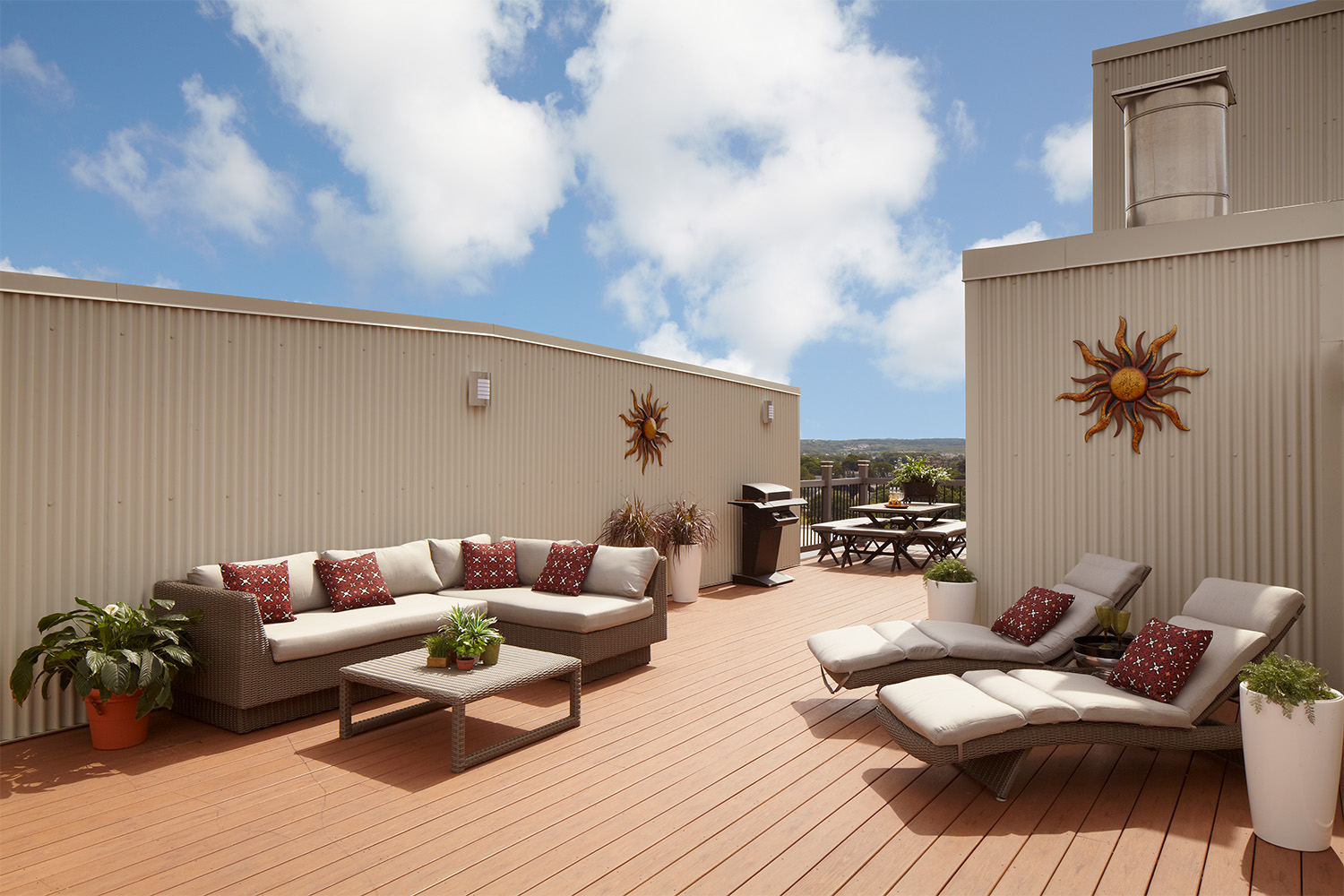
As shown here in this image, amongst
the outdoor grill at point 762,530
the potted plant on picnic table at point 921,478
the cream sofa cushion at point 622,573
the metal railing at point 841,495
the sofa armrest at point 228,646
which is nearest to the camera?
the sofa armrest at point 228,646

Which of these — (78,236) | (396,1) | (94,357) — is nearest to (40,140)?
(78,236)

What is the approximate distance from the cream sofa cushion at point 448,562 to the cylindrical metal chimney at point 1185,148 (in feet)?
17.2

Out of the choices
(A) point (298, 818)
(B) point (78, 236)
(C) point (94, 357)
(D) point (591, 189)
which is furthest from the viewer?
(D) point (591, 189)

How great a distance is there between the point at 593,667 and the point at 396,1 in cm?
710

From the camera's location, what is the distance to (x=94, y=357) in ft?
13.6

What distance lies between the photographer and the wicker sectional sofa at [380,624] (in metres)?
3.96

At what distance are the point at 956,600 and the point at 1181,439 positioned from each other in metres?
1.71

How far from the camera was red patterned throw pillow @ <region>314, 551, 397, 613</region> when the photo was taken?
4781 millimetres

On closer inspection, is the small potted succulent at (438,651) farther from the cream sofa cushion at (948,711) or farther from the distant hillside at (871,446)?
the distant hillside at (871,446)

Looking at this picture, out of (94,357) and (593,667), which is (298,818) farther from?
(94,357)

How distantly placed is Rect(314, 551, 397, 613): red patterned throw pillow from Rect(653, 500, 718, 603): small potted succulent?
3.33m

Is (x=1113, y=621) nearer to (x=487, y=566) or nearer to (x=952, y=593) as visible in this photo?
(x=952, y=593)

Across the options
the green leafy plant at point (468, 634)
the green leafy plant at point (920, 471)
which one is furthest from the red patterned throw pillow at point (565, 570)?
the green leafy plant at point (920, 471)

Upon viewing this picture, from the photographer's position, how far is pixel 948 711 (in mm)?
3156
